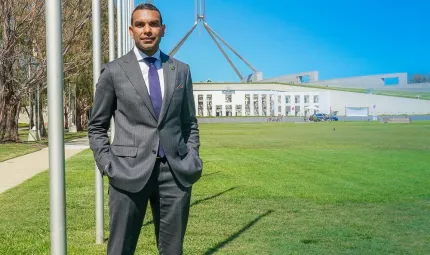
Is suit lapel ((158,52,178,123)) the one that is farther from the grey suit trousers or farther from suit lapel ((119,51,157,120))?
the grey suit trousers

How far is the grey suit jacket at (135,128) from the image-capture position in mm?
3289

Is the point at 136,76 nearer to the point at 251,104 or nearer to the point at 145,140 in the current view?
the point at 145,140

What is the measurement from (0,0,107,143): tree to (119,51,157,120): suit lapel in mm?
21016

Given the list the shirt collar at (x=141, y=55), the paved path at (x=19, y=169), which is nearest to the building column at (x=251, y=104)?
the paved path at (x=19, y=169)

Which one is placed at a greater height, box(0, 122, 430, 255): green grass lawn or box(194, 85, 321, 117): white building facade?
box(194, 85, 321, 117): white building facade

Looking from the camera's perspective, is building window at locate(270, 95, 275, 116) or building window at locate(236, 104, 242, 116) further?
building window at locate(236, 104, 242, 116)

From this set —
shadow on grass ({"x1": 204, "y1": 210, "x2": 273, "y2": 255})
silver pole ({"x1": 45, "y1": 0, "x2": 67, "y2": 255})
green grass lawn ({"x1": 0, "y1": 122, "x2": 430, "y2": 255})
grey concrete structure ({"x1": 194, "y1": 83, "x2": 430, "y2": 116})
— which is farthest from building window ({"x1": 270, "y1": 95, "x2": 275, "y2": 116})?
silver pole ({"x1": 45, "y1": 0, "x2": 67, "y2": 255})

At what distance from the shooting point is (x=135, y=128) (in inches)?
131

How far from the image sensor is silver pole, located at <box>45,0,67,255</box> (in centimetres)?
274

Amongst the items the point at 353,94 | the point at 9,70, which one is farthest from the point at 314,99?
the point at 9,70

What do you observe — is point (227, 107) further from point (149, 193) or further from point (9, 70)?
point (149, 193)

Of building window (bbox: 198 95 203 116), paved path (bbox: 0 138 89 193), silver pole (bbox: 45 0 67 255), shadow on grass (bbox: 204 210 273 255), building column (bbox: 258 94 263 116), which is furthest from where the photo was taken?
building column (bbox: 258 94 263 116)

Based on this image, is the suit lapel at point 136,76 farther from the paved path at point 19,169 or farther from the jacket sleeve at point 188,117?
the paved path at point 19,169

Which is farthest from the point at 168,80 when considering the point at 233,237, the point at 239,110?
the point at 239,110
